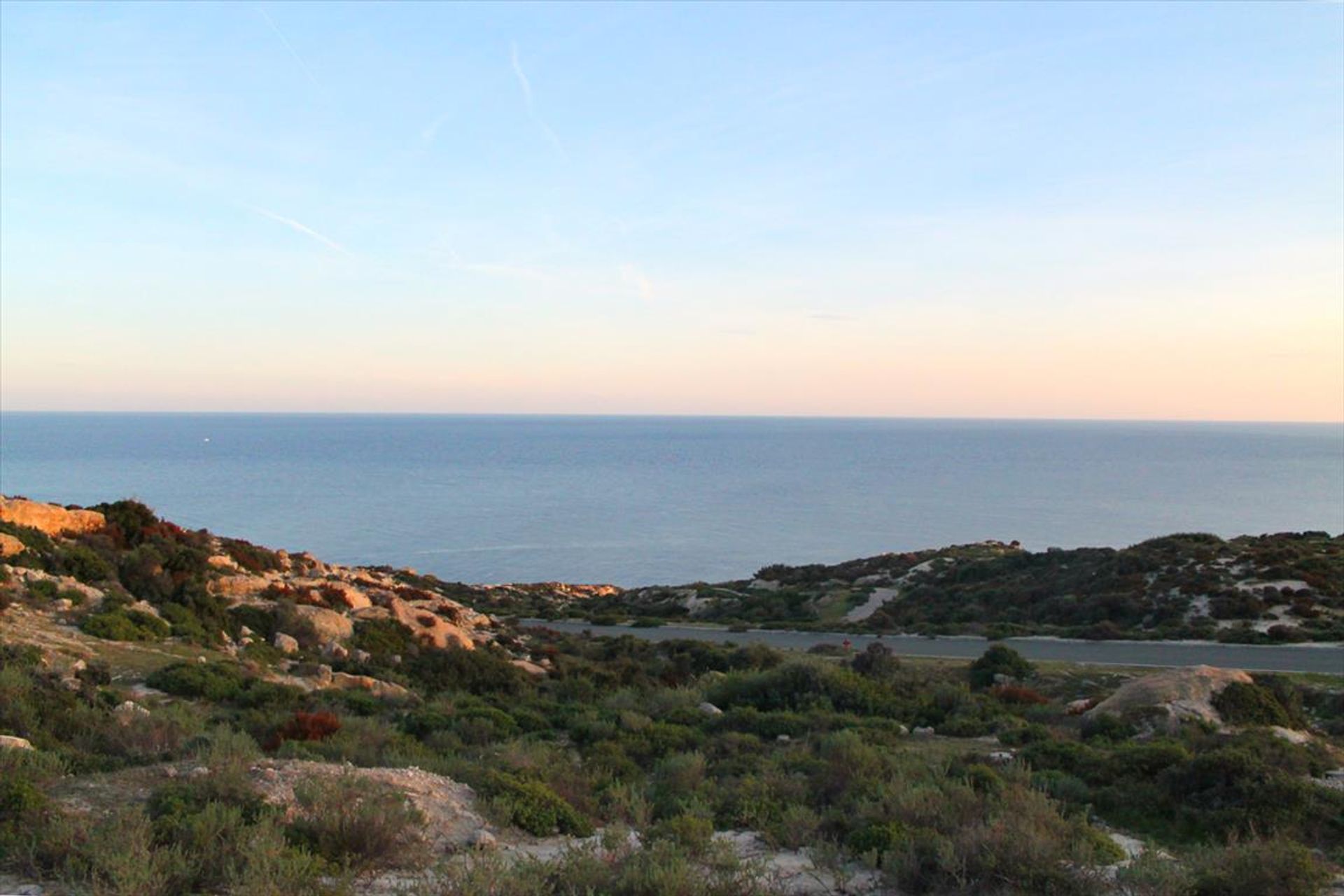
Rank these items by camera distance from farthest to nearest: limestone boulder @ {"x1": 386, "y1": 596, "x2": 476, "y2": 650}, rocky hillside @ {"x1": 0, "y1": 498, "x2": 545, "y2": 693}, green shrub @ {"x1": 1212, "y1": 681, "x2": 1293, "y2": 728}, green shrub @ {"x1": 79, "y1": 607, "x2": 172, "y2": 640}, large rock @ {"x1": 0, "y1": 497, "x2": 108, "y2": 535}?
large rock @ {"x1": 0, "y1": 497, "x2": 108, "y2": 535}, limestone boulder @ {"x1": 386, "y1": 596, "x2": 476, "y2": 650}, rocky hillside @ {"x1": 0, "y1": 498, "x2": 545, "y2": 693}, green shrub @ {"x1": 79, "y1": 607, "x2": 172, "y2": 640}, green shrub @ {"x1": 1212, "y1": 681, "x2": 1293, "y2": 728}

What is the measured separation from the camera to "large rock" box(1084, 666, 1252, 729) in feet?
39.5

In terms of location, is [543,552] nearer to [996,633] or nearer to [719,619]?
[719,619]

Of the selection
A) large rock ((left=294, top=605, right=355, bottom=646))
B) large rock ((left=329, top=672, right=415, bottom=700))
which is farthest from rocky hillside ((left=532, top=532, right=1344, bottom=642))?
large rock ((left=329, top=672, right=415, bottom=700))

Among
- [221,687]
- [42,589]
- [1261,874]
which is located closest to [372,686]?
[221,687]

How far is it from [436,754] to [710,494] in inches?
4066

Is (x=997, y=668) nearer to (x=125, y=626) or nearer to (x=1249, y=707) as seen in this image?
(x=1249, y=707)

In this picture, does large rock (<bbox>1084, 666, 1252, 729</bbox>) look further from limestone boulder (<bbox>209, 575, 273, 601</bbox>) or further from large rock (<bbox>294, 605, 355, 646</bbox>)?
limestone boulder (<bbox>209, 575, 273, 601</bbox>)

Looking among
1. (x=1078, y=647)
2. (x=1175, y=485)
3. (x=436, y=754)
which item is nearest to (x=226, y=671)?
(x=436, y=754)

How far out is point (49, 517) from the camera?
69.4 feet

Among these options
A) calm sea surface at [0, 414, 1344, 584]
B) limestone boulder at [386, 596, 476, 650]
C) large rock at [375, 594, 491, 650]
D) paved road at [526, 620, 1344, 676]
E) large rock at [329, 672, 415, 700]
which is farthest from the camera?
calm sea surface at [0, 414, 1344, 584]

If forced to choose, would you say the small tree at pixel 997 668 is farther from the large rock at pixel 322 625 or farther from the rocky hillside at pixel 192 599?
the large rock at pixel 322 625

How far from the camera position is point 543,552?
70.5 meters

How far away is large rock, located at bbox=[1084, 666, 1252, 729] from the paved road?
6754mm

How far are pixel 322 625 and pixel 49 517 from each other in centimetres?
808
